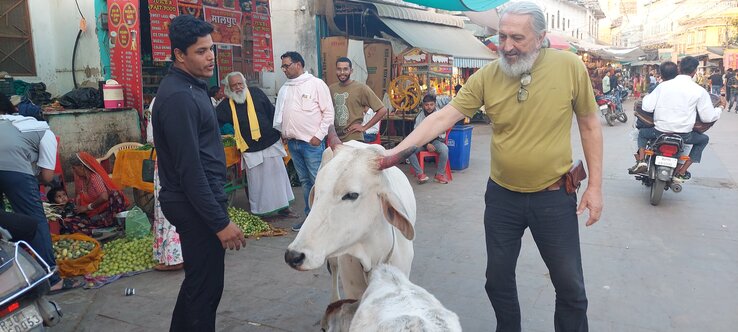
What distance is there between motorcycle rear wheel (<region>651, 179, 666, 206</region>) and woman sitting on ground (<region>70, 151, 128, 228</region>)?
6132mm

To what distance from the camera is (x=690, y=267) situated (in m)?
4.38

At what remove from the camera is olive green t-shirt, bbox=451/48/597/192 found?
241cm

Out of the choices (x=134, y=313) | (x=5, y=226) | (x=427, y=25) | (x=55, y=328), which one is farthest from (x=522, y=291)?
(x=427, y=25)

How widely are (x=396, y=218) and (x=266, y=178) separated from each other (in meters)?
3.74

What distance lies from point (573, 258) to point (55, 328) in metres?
3.29

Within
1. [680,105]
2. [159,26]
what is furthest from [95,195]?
[680,105]

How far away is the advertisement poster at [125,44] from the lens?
21.8ft

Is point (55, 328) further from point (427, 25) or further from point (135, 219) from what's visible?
point (427, 25)

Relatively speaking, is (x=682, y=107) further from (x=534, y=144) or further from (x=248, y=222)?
(x=248, y=222)

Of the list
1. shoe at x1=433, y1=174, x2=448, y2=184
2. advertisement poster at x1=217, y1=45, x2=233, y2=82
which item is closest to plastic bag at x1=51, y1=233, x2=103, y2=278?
shoe at x1=433, y1=174, x2=448, y2=184

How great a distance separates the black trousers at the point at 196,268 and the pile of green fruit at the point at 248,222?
280 cm

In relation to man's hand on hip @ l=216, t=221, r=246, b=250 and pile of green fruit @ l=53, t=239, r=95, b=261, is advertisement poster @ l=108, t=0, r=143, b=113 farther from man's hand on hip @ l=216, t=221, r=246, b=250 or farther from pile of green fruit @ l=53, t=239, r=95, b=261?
man's hand on hip @ l=216, t=221, r=246, b=250

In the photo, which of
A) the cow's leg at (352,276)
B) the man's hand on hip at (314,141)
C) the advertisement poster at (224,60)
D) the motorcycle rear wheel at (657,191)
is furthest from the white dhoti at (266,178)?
the motorcycle rear wheel at (657,191)

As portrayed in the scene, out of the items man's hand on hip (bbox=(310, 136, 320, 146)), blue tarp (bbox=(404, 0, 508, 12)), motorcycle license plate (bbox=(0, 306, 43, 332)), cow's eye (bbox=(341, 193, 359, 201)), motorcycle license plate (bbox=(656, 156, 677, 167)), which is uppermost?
blue tarp (bbox=(404, 0, 508, 12))
